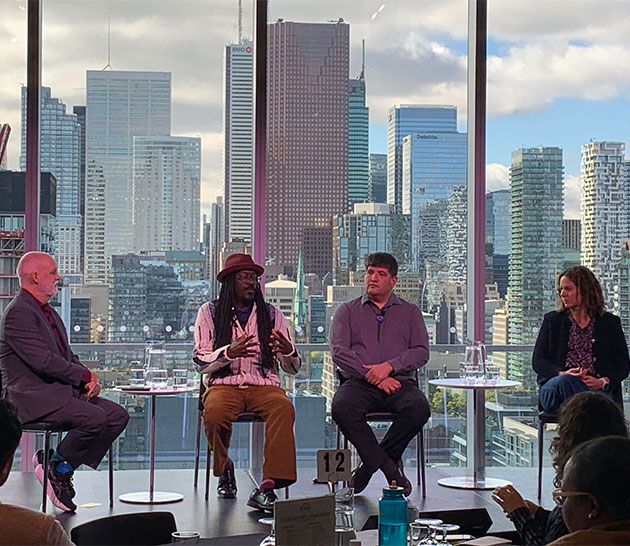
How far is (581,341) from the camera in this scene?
5.64 metres

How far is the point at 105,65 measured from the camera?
246 inches

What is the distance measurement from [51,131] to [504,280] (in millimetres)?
3099

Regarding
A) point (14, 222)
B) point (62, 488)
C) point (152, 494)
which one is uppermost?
point (14, 222)

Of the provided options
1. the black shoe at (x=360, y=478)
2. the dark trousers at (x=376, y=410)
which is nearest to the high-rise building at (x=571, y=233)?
the dark trousers at (x=376, y=410)

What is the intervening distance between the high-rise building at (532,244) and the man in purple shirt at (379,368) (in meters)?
1.03

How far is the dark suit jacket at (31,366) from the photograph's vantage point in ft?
16.1

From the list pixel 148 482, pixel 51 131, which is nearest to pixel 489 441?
pixel 148 482

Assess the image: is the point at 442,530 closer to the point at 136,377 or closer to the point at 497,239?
the point at 136,377

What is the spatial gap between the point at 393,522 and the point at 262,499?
2.49m

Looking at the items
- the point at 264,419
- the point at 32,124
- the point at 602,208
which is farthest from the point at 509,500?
the point at 32,124

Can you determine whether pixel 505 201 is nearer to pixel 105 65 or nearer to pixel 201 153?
pixel 201 153

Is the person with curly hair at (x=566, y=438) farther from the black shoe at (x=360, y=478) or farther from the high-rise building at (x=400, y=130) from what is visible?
the high-rise building at (x=400, y=130)

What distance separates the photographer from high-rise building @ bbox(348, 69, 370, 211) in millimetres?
6473

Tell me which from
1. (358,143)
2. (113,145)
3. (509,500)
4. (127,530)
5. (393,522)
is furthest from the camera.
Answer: (358,143)
